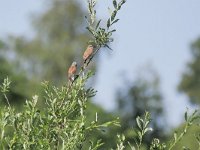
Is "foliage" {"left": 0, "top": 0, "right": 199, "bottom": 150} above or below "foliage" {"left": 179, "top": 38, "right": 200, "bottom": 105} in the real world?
below

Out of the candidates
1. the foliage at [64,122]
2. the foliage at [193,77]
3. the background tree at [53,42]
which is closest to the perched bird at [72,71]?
the foliage at [64,122]

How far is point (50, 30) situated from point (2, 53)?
1292 cm

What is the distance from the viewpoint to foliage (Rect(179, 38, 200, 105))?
A: 99.8 meters

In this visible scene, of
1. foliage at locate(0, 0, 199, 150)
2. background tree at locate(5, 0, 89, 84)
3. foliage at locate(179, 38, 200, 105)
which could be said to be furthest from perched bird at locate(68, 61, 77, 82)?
foliage at locate(179, 38, 200, 105)

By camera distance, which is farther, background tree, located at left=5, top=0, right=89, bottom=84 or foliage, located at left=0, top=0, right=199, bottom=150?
background tree, located at left=5, top=0, right=89, bottom=84

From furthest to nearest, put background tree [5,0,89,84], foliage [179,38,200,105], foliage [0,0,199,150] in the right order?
foliage [179,38,200,105] → background tree [5,0,89,84] → foliage [0,0,199,150]

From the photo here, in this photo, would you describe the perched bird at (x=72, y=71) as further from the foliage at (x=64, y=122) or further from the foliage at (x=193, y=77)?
the foliage at (x=193, y=77)

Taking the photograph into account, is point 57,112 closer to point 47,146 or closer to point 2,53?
point 47,146

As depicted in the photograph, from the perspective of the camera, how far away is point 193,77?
104 metres

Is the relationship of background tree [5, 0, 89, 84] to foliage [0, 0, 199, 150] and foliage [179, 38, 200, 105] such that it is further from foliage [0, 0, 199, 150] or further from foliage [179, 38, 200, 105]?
foliage [0, 0, 199, 150]

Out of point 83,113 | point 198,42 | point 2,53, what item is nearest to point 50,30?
point 2,53

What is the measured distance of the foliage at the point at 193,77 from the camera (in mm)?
99812

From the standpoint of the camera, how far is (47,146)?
620 centimetres

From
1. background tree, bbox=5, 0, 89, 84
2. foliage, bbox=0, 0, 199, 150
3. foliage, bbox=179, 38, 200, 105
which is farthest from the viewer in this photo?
foliage, bbox=179, 38, 200, 105
